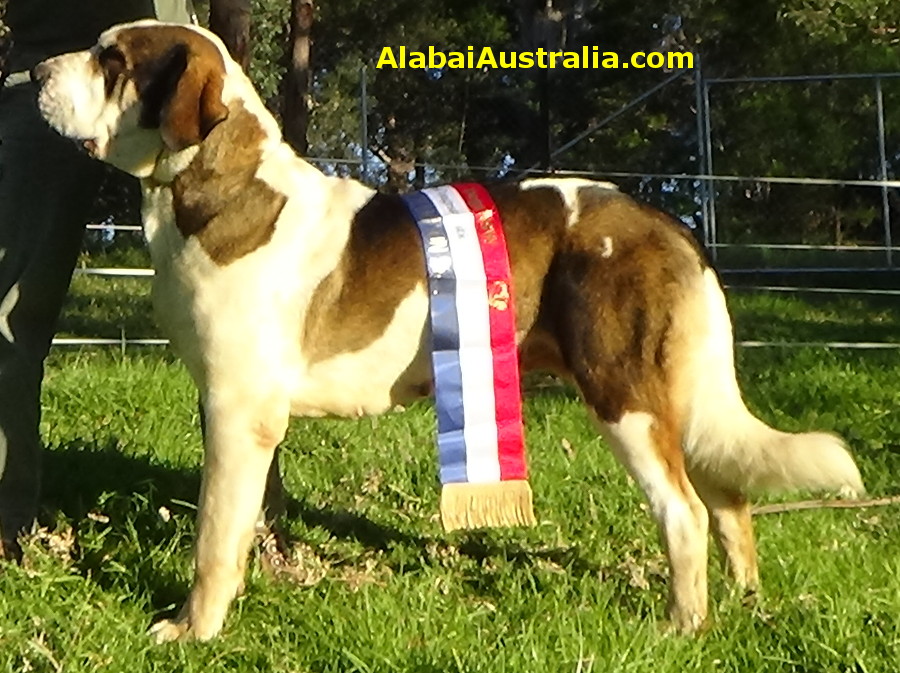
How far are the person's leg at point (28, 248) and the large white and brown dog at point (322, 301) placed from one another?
46 centimetres

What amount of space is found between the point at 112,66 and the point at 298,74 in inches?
285

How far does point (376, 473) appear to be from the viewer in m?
5.43

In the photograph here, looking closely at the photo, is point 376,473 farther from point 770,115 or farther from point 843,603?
point 770,115

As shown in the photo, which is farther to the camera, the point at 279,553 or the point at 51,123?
the point at 279,553

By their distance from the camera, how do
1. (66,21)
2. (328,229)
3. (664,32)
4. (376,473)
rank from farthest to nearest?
(664,32) → (376,473) → (66,21) → (328,229)

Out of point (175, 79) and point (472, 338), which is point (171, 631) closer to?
point (472, 338)

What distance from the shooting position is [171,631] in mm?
3602

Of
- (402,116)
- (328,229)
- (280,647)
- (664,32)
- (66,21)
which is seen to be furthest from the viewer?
(402,116)

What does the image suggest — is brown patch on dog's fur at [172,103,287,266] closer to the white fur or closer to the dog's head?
the dog's head

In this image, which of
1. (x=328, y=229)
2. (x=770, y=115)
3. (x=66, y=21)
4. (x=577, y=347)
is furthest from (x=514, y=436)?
(x=770, y=115)

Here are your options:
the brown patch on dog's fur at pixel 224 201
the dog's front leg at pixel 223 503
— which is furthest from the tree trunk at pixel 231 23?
the dog's front leg at pixel 223 503

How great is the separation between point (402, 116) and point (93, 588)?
85.7 ft

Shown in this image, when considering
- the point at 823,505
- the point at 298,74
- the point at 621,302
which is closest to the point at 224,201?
the point at 621,302

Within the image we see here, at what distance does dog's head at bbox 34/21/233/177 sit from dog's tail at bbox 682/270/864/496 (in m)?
1.52
